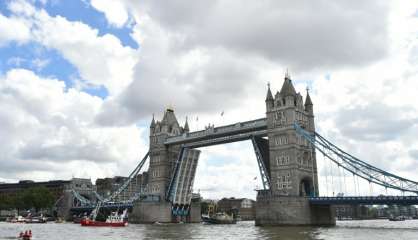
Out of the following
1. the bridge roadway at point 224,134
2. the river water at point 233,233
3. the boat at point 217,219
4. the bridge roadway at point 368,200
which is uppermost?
the bridge roadway at point 224,134

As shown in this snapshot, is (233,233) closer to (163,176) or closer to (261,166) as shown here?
(261,166)

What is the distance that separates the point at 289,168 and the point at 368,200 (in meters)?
16.1

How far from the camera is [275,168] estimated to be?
9269cm

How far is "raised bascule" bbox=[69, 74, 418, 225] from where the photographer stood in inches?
3339

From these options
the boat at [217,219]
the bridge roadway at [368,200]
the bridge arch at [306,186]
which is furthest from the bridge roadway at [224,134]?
the bridge roadway at [368,200]

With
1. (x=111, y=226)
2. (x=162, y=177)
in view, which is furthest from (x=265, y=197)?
(x=162, y=177)

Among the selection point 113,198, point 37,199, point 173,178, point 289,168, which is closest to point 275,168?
point 289,168

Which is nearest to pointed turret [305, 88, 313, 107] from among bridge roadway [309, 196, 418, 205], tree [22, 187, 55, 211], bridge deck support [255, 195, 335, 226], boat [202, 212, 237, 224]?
bridge deck support [255, 195, 335, 226]

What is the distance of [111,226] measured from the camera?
91500mm

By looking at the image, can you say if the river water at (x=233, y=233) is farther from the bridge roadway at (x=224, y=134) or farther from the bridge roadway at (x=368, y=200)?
the bridge roadway at (x=224, y=134)

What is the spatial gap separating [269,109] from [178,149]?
119ft

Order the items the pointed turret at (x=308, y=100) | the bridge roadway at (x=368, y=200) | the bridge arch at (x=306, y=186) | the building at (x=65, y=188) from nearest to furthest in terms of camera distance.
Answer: the bridge roadway at (x=368, y=200), the bridge arch at (x=306, y=186), the pointed turret at (x=308, y=100), the building at (x=65, y=188)

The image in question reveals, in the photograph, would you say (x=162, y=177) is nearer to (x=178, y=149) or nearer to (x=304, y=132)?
(x=178, y=149)

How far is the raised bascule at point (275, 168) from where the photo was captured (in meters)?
84.8
